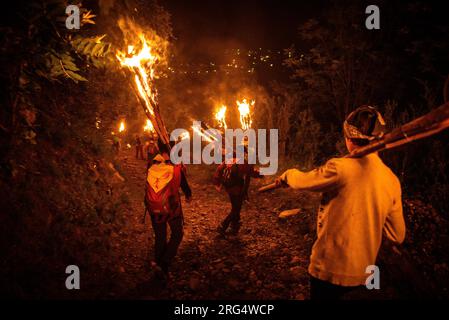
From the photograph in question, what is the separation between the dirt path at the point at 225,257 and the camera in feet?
15.6

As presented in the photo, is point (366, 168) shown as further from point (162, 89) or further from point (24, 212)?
point (162, 89)

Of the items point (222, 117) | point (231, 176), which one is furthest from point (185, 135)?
point (231, 176)

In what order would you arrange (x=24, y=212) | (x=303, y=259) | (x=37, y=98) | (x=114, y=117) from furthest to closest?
(x=114, y=117) < (x=37, y=98) < (x=303, y=259) < (x=24, y=212)

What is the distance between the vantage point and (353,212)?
256cm

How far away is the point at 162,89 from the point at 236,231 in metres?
14.5

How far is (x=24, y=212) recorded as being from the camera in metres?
4.39

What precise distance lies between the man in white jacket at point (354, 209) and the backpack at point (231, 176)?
4042 millimetres

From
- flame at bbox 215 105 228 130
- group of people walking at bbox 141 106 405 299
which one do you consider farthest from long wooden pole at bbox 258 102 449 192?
flame at bbox 215 105 228 130

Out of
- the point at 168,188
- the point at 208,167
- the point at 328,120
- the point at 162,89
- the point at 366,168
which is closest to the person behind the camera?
the point at 366,168

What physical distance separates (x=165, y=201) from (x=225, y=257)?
205 centimetres

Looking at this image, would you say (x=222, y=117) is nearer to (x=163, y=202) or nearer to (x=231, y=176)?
(x=231, y=176)

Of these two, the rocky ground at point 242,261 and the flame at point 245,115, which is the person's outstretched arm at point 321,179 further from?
the flame at point 245,115
